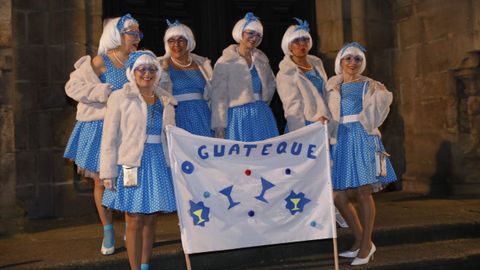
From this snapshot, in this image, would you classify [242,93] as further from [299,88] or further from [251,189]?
A: [251,189]

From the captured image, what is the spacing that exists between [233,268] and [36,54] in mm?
3653

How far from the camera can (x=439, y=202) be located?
7.11 m

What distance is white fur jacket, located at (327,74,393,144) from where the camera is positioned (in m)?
4.85

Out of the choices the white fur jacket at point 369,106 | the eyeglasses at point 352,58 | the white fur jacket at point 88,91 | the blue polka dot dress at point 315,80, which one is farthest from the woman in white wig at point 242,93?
the white fur jacket at point 88,91

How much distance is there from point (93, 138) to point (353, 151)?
2013mm

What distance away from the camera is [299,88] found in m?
5.03

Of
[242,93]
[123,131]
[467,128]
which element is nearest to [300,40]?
[242,93]

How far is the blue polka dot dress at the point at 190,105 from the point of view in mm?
4980

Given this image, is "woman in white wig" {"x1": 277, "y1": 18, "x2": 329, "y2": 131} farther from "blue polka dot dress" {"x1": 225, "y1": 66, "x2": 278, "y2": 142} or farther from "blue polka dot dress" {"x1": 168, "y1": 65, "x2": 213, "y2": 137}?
"blue polka dot dress" {"x1": 168, "y1": 65, "x2": 213, "y2": 137}

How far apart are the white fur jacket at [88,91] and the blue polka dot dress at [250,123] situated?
1.04 m

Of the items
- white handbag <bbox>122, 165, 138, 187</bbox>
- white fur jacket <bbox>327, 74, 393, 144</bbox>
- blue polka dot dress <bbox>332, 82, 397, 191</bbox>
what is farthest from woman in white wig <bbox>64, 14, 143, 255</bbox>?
blue polka dot dress <bbox>332, 82, 397, 191</bbox>

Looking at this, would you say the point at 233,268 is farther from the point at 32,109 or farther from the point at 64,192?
the point at 32,109

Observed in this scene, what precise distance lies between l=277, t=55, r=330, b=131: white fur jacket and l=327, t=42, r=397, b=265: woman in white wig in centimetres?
12

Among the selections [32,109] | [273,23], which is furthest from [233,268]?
[273,23]
